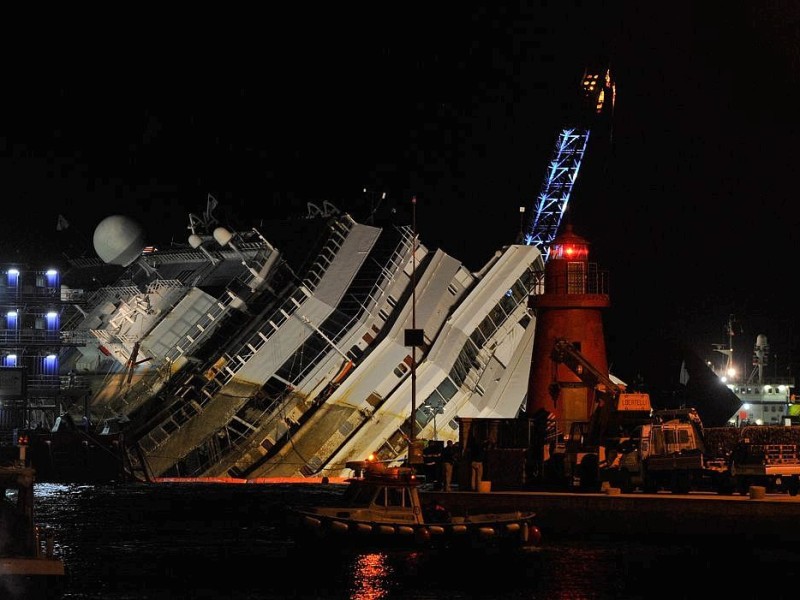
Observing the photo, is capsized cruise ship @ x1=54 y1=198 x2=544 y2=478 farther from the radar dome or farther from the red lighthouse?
the red lighthouse

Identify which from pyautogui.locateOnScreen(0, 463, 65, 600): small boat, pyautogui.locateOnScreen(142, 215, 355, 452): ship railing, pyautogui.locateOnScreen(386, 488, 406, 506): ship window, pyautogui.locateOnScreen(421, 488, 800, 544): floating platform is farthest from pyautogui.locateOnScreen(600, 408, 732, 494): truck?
pyautogui.locateOnScreen(142, 215, 355, 452): ship railing

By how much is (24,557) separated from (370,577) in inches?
518

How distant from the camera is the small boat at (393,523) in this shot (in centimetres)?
4559

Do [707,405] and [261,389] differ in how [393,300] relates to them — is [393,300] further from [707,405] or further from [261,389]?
[707,405]

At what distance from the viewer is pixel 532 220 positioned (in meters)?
→ 101

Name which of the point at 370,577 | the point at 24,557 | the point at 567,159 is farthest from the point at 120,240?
the point at 24,557

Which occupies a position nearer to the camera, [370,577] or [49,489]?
[370,577]

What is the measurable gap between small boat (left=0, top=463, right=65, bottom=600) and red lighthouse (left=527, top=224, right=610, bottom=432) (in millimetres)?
28082

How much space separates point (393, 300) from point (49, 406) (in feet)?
82.8

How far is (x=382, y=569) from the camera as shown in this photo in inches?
1791

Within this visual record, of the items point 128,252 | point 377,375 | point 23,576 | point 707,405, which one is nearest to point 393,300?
point 377,375

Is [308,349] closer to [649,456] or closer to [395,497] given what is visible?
[649,456]

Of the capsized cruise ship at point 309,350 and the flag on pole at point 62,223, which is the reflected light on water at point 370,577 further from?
the flag on pole at point 62,223

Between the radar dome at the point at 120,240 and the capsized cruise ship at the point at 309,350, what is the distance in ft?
27.1
